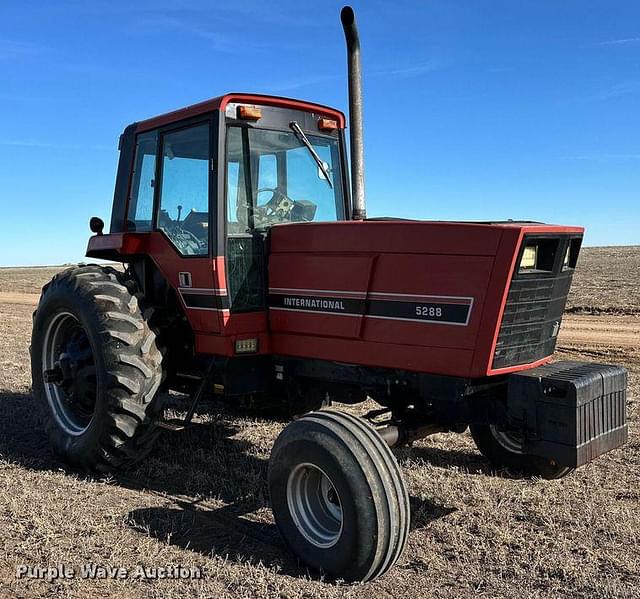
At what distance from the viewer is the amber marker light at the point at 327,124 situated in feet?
18.9

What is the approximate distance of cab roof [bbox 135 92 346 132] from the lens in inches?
201

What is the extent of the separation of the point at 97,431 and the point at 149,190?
200 centimetres

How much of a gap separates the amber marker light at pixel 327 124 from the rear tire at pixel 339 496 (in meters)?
2.60

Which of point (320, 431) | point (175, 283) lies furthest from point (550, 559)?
point (175, 283)

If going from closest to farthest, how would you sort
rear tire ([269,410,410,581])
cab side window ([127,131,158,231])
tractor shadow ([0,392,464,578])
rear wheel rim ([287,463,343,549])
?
rear tire ([269,410,410,581]) → rear wheel rim ([287,463,343,549]) → tractor shadow ([0,392,464,578]) → cab side window ([127,131,158,231])

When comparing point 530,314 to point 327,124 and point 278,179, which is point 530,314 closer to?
point 278,179

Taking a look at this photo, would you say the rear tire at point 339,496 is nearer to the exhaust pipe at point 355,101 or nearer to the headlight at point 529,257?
the headlight at point 529,257

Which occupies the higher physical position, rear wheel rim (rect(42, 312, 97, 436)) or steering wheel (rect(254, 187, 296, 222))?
steering wheel (rect(254, 187, 296, 222))

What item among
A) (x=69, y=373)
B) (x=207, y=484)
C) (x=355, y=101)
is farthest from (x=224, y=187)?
(x=207, y=484)

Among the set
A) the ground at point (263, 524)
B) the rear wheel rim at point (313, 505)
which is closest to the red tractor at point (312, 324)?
the rear wheel rim at point (313, 505)

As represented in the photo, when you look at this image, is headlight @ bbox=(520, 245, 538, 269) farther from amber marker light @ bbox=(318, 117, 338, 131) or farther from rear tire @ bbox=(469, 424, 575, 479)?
amber marker light @ bbox=(318, 117, 338, 131)

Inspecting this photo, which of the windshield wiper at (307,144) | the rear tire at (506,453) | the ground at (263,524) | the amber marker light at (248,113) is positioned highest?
the amber marker light at (248,113)

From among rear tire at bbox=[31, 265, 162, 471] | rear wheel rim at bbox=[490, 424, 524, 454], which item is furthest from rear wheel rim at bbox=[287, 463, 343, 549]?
rear wheel rim at bbox=[490, 424, 524, 454]

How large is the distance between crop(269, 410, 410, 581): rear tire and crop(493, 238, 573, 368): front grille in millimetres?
965
